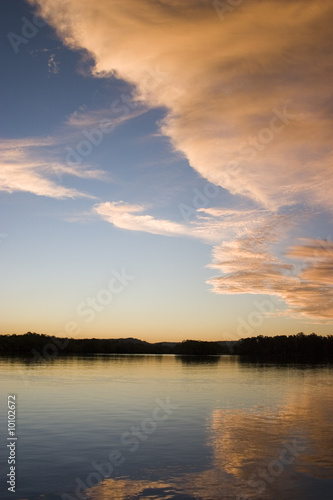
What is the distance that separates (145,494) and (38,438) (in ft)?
43.4

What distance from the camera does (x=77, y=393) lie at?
5541 centimetres

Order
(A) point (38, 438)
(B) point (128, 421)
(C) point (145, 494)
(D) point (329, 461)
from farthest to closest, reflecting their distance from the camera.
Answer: (B) point (128, 421) < (A) point (38, 438) < (D) point (329, 461) < (C) point (145, 494)

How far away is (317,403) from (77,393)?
2766 centimetres

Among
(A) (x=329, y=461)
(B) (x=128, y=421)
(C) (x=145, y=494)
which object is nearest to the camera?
(C) (x=145, y=494)

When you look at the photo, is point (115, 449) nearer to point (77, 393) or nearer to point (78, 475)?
point (78, 475)

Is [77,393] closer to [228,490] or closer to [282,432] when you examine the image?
[282,432]

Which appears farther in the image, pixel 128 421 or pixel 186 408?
pixel 186 408

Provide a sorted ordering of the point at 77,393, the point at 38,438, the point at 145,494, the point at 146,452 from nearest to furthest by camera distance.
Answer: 1. the point at 145,494
2. the point at 146,452
3. the point at 38,438
4. the point at 77,393

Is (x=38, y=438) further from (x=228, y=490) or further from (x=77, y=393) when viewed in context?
(x=77, y=393)

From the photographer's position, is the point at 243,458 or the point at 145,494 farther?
the point at 243,458

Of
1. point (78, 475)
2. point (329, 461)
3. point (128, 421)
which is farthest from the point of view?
point (128, 421)

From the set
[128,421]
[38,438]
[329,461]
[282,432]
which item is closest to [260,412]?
[282,432]

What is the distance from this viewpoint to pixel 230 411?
43094 millimetres

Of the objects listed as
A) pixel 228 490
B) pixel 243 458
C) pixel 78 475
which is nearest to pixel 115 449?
pixel 78 475
